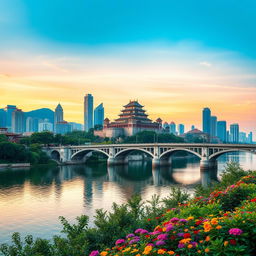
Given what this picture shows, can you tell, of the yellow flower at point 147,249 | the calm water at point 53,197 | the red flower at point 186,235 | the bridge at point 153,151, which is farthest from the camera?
the bridge at point 153,151

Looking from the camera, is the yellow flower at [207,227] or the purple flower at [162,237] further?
the purple flower at [162,237]

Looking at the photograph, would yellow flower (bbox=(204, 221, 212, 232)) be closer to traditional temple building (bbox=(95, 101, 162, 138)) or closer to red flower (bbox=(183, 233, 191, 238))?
red flower (bbox=(183, 233, 191, 238))

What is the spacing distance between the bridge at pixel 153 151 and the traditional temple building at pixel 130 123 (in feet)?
128

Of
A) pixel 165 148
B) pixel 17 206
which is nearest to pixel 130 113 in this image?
pixel 165 148

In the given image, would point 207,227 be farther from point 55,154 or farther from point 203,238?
point 55,154

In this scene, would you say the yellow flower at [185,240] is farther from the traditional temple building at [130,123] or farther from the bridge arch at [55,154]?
the traditional temple building at [130,123]

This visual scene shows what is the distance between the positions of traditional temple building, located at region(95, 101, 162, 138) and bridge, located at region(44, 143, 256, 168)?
3897cm

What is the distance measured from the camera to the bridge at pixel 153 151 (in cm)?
6083

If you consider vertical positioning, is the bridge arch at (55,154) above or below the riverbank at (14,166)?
above

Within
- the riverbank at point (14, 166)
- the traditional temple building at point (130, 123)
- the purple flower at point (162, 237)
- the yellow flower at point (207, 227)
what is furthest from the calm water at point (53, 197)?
the traditional temple building at point (130, 123)

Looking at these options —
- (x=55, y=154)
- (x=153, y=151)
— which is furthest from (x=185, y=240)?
(x=55, y=154)

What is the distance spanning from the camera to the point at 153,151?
7625 centimetres

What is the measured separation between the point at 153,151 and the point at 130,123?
4855cm

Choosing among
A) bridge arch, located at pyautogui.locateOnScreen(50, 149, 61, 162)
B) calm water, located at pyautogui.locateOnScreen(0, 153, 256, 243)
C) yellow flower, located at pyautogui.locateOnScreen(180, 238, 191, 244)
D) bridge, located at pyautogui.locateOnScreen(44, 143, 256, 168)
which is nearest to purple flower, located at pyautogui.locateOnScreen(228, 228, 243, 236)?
yellow flower, located at pyautogui.locateOnScreen(180, 238, 191, 244)
